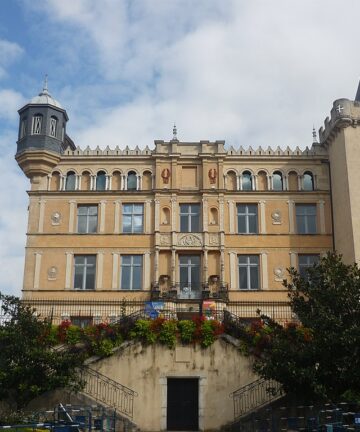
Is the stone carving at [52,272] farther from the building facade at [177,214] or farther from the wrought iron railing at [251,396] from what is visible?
the wrought iron railing at [251,396]

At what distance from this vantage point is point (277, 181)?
3772 cm

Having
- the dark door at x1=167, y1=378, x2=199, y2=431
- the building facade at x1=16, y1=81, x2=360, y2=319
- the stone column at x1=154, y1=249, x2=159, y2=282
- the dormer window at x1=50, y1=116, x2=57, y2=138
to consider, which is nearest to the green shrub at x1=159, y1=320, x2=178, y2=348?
the dark door at x1=167, y1=378, x2=199, y2=431

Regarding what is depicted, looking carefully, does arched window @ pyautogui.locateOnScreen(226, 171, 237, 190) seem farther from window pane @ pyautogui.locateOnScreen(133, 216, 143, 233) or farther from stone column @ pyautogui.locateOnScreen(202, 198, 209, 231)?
window pane @ pyautogui.locateOnScreen(133, 216, 143, 233)

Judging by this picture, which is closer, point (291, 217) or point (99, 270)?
point (99, 270)

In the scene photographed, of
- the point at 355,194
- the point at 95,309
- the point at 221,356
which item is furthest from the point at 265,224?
the point at 221,356

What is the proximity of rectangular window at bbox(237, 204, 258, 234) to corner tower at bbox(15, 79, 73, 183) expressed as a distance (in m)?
11.9

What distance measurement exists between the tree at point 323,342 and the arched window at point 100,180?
19149 mm

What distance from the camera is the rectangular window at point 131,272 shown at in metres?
35.3

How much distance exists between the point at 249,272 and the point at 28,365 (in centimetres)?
1712

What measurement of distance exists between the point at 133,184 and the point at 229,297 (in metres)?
9.29

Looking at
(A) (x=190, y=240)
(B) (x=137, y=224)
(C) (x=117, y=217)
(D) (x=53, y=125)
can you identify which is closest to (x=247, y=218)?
(A) (x=190, y=240)

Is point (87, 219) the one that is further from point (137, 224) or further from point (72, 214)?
point (137, 224)

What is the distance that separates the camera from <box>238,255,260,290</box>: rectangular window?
116 feet

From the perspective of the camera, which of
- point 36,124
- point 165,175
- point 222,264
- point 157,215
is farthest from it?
point 36,124
